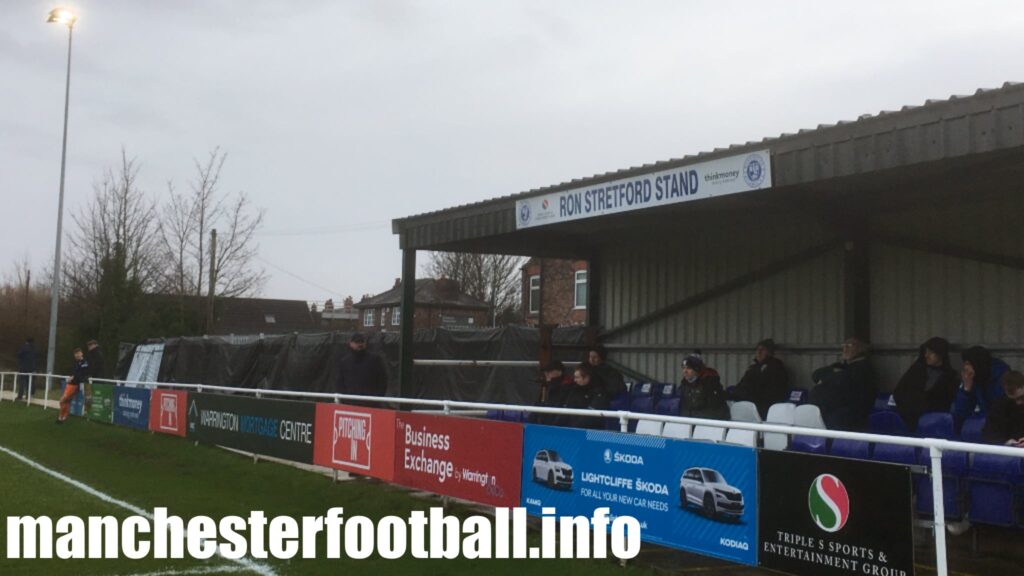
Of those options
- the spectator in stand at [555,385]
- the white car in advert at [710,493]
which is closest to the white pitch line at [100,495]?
the white car in advert at [710,493]

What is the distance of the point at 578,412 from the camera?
8.55 metres

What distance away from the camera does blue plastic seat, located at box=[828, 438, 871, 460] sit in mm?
7992

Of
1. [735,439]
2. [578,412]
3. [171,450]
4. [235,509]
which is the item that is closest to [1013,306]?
[735,439]

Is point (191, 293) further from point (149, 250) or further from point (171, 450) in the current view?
point (171, 450)

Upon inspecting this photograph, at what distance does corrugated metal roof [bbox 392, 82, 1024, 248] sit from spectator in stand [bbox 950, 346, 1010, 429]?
6.82 ft

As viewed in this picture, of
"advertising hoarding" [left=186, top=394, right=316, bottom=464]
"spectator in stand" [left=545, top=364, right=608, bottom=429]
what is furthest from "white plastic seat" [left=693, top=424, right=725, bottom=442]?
"advertising hoarding" [left=186, top=394, right=316, bottom=464]

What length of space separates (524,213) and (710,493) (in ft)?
21.7

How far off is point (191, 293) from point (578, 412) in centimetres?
3355

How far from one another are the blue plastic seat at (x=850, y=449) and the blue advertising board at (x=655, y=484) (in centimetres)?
139

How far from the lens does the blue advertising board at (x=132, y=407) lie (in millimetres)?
19375

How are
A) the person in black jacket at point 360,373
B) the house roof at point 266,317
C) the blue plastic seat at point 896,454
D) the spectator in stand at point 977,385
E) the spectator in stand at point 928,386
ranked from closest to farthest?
the blue plastic seat at point 896,454 → the spectator in stand at point 977,385 → the spectator in stand at point 928,386 → the person in black jacket at point 360,373 → the house roof at point 266,317

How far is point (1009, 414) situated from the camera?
25.3 ft

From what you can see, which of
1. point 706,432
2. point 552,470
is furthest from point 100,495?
point 706,432

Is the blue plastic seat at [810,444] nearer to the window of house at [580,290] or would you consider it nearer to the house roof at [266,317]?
the window of house at [580,290]
